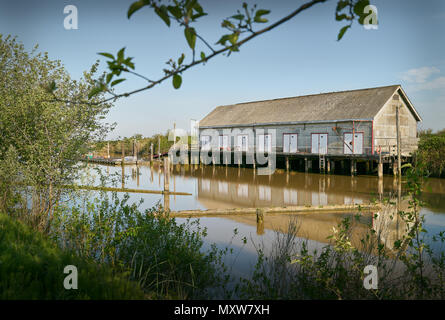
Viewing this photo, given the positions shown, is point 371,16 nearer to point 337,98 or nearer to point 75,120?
point 75,120

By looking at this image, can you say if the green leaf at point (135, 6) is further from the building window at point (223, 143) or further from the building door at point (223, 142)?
the building door at point (223, 142)

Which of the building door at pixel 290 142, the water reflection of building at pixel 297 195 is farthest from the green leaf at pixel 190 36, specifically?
the building door at pixel 290 142

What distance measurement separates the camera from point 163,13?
1515mm

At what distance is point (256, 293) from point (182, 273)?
1295 millimetres

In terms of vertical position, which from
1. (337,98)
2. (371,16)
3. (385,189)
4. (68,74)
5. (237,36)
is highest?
(337,98)

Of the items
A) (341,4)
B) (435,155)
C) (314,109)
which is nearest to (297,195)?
(314,109)

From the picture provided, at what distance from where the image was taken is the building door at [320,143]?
86.4ft

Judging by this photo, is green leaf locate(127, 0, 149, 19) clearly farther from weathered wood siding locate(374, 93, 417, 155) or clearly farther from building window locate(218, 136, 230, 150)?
building window locate(218, 136, 230, 150)

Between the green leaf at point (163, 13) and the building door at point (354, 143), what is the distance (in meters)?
25.0

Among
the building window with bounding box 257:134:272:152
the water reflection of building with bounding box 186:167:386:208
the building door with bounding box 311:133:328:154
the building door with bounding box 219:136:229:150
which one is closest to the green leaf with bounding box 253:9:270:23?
the water reflection of building with bounding box 186:167:386:208

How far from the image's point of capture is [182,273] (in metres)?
5.56

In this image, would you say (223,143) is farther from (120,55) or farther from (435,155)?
(120,55)

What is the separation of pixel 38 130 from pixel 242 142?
26.2 meters

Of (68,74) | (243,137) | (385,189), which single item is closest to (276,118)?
(243,137)
